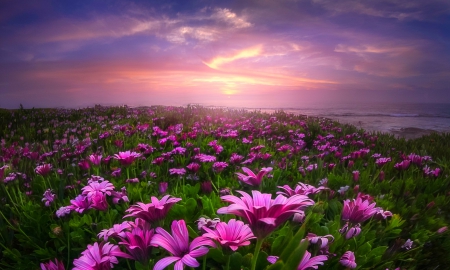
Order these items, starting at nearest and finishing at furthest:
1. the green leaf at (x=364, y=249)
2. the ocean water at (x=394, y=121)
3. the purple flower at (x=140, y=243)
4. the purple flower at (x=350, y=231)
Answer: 1. the purple flower at (x=140, y=243)
2. the purple flower at (x=350, y=231)
3. the green leaf at (x=364, y=249)
4. the ocean water at (x=394, y=121)

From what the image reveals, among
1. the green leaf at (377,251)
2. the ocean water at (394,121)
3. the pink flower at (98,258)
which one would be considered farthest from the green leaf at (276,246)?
the ocean water at (394,121)

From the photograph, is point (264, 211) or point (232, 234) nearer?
point (264, 211)

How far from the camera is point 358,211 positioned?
1882 millimetres

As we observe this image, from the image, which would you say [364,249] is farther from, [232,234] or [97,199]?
[97,199]

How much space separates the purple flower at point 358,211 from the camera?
73.0 inches

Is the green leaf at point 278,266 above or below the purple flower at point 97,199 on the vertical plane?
below

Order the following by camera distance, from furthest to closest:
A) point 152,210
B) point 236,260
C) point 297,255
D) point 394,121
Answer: point 394,121
point 236,260
point 152,210
point 297,255

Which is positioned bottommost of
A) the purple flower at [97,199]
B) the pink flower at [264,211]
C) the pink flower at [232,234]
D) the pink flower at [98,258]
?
the pink flower at [98,258]

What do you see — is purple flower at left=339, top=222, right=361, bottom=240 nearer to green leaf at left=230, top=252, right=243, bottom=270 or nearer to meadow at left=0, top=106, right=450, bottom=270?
meadow at left=0, top=106, right=450, bottom=270

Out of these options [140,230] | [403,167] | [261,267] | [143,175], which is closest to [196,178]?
[143,175]

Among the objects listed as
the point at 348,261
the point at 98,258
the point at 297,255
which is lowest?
the point at 348,261

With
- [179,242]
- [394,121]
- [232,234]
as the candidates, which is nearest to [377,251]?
[232,234]

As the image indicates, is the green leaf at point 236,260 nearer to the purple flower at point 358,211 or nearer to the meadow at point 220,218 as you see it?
the meadow at point 220,218

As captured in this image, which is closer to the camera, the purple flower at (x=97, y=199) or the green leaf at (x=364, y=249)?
the purple flower at (x=97, y=199)
